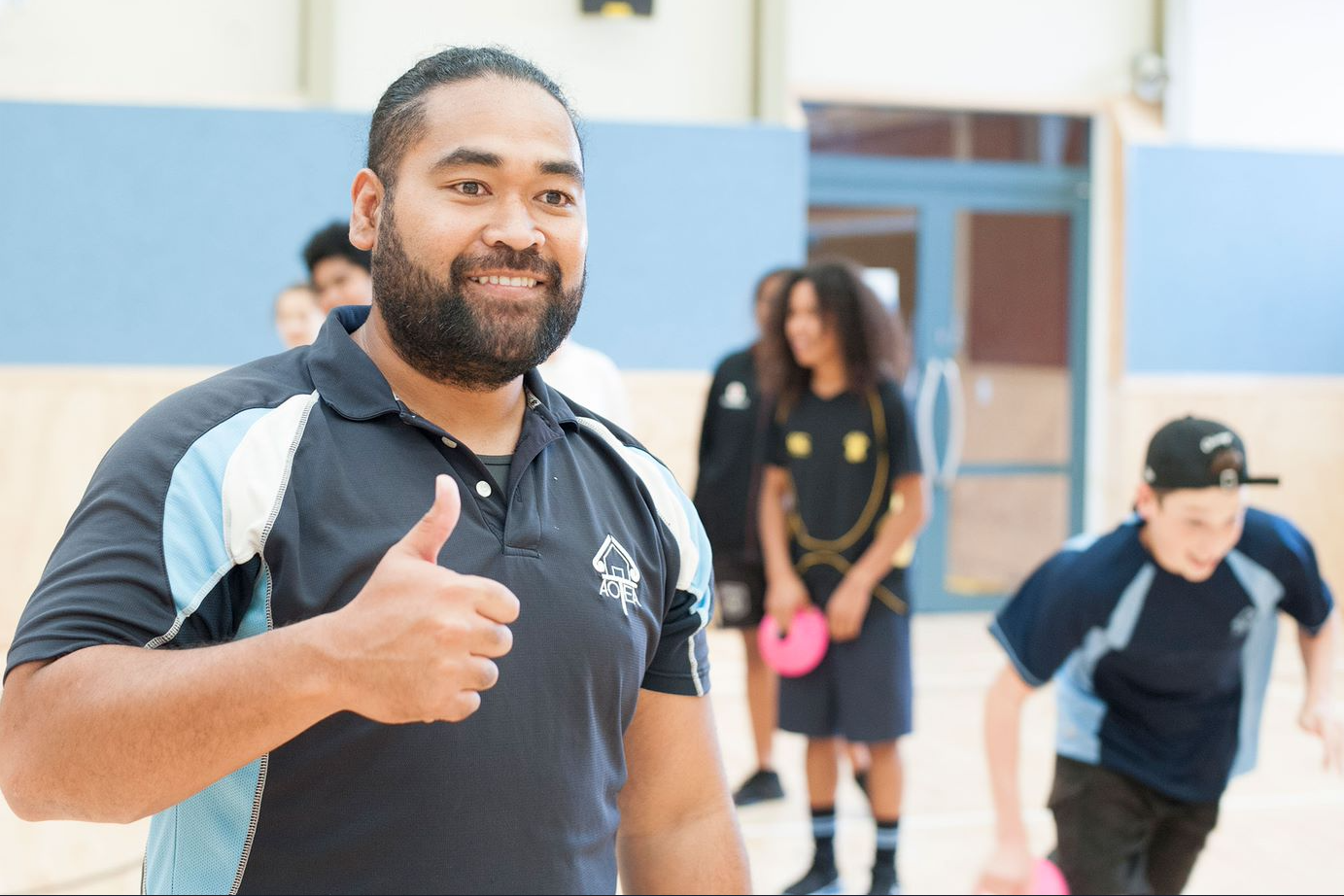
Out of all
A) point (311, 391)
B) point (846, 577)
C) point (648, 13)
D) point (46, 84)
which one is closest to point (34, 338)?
point (46, 84)

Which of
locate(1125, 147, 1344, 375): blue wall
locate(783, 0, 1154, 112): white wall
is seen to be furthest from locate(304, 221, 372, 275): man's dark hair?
locate(1125, 147, 1344, 375): blue wall

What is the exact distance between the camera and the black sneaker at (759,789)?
5516 millimetres

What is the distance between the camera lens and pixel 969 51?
28.9 feet

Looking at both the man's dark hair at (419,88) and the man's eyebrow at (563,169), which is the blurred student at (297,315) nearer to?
the man's dark hair at (419,88)

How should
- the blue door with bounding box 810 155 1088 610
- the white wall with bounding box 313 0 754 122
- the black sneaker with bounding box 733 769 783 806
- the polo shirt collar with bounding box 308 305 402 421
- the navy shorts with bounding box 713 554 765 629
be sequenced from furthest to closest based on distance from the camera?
the blue door with bounding box 810 155 1088 610 → the white wall with bounding box 313 0 754 122 → the black sneaker with bounding box 733 769 783 806 → the navy shorts with bounding box 713 554 765 629 → the polo shirt collar with bounding box 308 305 402 421

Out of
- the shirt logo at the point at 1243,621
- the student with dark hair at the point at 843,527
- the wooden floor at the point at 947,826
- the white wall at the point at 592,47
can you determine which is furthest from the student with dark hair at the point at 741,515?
the white wall at the point at 592,47

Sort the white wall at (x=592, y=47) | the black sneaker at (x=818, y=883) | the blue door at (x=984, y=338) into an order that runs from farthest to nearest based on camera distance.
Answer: the blue door at (x=984, y=338), the white wall at (x=592, y=47), the black sneaker at (x=818, y=883)

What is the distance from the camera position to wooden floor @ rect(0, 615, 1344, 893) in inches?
174

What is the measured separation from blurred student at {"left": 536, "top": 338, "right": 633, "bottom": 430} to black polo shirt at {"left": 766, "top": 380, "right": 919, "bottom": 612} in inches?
24.7

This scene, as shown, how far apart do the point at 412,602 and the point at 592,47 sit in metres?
7.15

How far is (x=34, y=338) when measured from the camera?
7379 mm

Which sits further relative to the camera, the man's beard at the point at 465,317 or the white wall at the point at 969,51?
the white wall at the point at 969,51

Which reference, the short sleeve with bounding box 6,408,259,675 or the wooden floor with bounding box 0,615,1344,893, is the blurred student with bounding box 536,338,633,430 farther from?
the short sleeve with bounding box 6,408,259,675

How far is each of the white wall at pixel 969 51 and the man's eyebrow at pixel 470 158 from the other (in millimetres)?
7090
